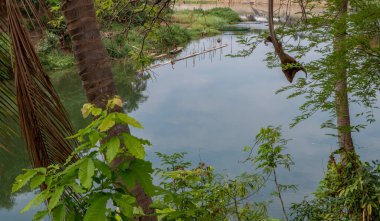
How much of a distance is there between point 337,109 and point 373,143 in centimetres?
349

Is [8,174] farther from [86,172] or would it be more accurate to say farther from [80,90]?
[86,172]

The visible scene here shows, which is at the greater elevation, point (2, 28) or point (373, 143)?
point (2, 28)

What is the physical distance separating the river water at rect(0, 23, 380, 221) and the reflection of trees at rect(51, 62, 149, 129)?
3 cm

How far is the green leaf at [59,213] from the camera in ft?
3.29

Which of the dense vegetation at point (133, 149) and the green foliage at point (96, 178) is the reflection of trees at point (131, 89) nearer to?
the dense vegetation at point (133, 149)

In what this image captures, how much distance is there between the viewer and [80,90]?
12.9 metres

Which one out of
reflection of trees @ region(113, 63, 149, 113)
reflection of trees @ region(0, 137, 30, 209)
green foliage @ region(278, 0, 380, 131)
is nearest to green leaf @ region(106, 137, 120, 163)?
green foliage @ region(278, 0, 380, 131)

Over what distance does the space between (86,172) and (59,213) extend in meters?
0.12

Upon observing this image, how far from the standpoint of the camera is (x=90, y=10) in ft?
5.52

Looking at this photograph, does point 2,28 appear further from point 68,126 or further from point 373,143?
point 373,143

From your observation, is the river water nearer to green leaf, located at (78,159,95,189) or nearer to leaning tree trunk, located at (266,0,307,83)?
leaning tree trunk, located at (266,0,307,83)

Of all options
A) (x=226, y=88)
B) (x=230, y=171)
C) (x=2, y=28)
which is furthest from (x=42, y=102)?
(x=226, y=88)

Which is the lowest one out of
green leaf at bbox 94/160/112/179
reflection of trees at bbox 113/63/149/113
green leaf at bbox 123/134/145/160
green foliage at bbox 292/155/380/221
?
reflection of trees at bbox 113/63/149/113

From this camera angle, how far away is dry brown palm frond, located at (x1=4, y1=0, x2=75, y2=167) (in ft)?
4.66
